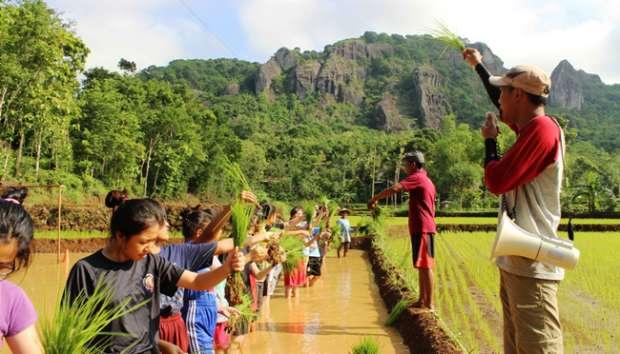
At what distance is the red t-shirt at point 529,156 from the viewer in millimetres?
2861

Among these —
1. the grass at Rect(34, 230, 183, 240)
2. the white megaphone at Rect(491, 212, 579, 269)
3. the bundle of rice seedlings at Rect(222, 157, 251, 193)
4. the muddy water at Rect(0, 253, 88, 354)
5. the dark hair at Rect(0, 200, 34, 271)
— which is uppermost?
the bundle of rice seedlings at Rect(222, 157, 251, 193)

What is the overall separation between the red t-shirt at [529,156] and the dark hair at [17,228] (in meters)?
2.08

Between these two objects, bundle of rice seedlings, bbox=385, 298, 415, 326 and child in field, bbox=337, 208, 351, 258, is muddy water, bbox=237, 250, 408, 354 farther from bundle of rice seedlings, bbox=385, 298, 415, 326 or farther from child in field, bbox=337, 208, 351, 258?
child in field, bbox=337, 208, 351, 258

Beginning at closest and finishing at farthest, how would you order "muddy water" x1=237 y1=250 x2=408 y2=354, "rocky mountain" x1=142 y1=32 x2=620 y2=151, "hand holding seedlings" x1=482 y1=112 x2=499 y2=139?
1. "hand holding seedlings" x1=482 y1=112 x2=499 y2=139
2. "muddy water" x1=237 y1=250 x2=408 y2=354
3. "rocky mountain" x1=142 y1=32 x2=620 y2=151

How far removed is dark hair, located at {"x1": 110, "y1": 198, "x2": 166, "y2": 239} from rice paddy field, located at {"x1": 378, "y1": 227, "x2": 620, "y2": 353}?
335cm

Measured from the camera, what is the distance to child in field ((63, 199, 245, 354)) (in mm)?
2668

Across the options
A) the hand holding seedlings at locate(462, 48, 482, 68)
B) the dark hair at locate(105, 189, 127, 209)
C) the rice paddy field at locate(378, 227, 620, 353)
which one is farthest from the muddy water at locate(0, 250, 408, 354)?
the hand holding seedlings at locate(462, 48, 482, 68)

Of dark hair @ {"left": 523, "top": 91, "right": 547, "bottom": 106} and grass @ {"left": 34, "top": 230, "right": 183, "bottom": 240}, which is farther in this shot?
grass @ {"left": 34, "top": 230, "right": 183, "bottom": 240}

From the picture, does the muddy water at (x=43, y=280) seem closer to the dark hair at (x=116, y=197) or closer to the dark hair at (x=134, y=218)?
the dark hair at (x=116, y=197)

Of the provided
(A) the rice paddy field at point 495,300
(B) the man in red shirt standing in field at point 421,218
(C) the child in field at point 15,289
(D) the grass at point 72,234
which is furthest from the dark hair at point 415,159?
(D) the grass at point 72,234

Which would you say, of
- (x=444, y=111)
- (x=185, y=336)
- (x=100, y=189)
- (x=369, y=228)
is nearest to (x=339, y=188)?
(x=100, y=189)

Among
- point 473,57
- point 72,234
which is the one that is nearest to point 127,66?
point 72,234

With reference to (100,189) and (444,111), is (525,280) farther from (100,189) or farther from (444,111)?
(444,111)

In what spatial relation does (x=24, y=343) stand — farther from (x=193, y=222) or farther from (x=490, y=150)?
(x=193, y=222)
